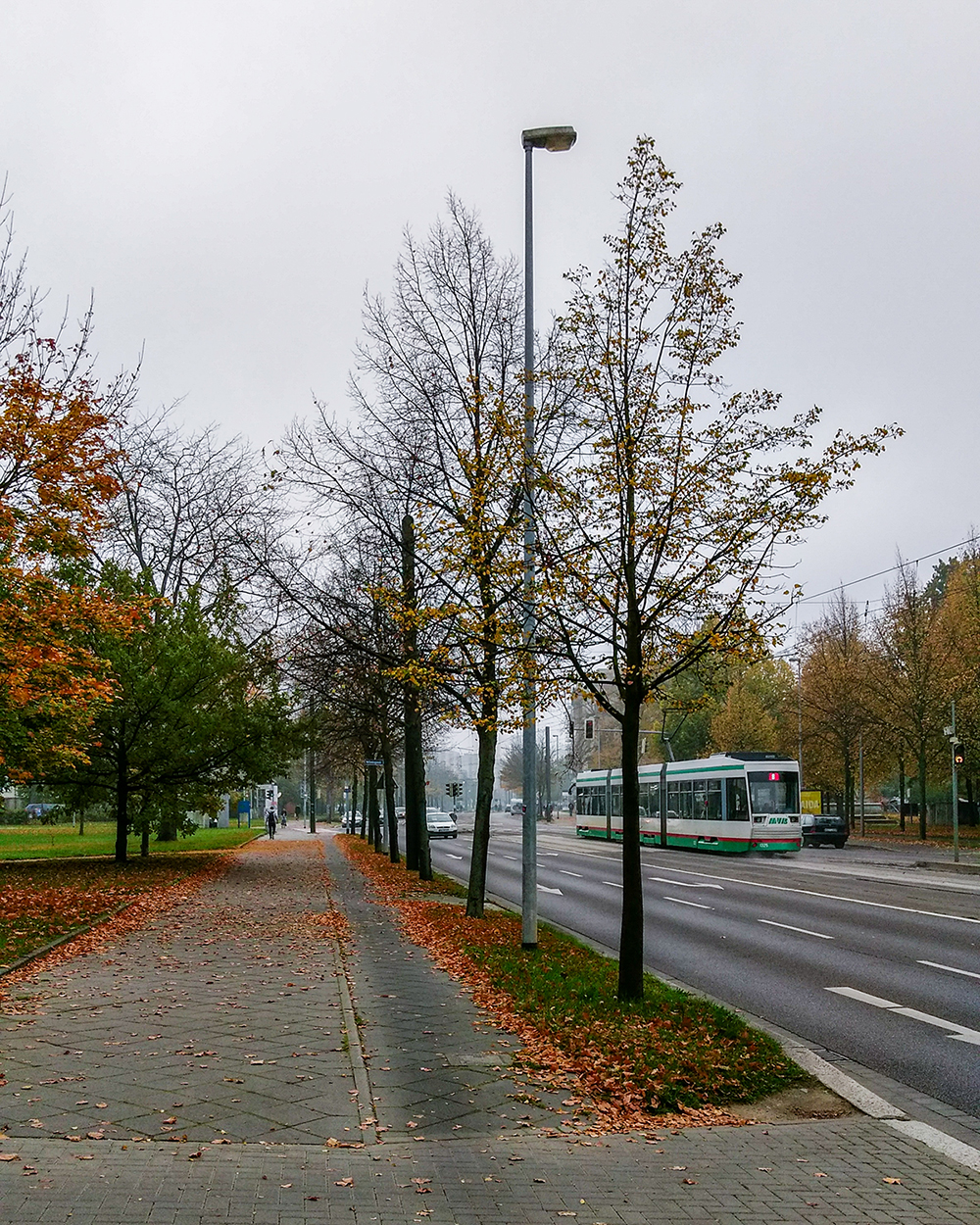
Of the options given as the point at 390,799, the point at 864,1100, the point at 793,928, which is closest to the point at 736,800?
the point at 390,799

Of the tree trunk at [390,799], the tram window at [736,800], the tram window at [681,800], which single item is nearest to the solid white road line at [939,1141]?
the tree trunk at [390,799]

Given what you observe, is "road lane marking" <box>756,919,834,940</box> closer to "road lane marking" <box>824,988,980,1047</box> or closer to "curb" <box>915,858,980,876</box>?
"road lane marking" <box>824,988,980,1047</box>

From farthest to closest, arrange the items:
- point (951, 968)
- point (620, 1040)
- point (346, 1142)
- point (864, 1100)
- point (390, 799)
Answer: point (390, 799) → point (951, 968) → point (620, 1040) → point (864, 1100) → point (346, 1142)

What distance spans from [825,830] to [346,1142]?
147 feet

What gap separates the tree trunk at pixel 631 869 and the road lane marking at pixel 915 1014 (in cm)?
259

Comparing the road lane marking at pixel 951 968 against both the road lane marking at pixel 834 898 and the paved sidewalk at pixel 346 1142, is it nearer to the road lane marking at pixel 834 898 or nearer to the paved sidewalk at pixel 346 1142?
the road lane marking at pixel 834 898

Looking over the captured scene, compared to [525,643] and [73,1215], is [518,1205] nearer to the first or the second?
[73,1215]

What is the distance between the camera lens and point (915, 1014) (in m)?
10.5

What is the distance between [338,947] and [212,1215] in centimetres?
873

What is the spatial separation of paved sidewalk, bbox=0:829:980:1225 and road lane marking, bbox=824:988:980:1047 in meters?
3.15

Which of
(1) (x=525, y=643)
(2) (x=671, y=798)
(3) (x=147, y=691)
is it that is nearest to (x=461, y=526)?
(1) (x=525, y=643)

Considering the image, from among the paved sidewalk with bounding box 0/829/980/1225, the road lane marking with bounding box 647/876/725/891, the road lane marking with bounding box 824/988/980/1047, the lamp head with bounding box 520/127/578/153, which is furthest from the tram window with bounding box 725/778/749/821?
the paved sidewalk with bounding box 0/829/980/1225

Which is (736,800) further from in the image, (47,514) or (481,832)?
(47,514)

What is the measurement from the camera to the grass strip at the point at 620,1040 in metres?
6.97
